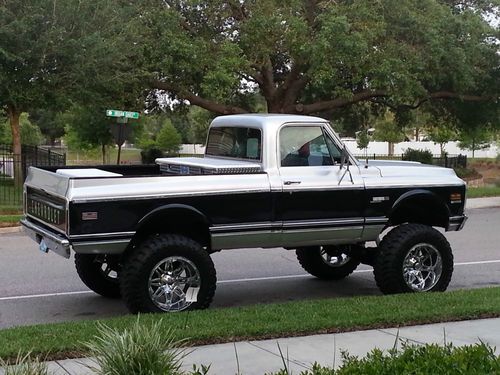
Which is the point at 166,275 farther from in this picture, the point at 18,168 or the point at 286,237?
the point at 18,168

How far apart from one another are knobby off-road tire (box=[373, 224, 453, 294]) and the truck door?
43 cm

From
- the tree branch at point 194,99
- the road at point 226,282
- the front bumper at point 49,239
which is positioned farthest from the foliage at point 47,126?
the front bumper at point 49,239

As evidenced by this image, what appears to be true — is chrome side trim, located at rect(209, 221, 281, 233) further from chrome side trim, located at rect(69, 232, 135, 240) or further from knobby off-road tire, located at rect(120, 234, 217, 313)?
chrome side trim, located at rect(69, 232, 135, 240)

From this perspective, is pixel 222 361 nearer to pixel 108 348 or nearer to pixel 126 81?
pixel 108 348

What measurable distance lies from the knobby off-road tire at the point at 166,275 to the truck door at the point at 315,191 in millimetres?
1077

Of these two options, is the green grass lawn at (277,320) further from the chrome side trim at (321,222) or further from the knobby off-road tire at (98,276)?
the knobby off-road tire at (98,276)

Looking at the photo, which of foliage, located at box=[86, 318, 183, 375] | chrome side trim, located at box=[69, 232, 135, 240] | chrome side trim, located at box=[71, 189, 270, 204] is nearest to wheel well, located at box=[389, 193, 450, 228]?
chrome side trim, located at box=[71, 189, 270, 204]

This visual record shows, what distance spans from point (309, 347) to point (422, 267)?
9.48 feet

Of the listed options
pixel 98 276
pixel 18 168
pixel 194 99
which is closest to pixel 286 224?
pixel 98 276

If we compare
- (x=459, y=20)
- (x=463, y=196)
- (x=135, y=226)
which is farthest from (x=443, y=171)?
(x=459, y=20)

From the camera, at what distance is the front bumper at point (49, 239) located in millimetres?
7090

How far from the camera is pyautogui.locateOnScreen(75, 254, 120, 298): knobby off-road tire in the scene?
8.60 metres

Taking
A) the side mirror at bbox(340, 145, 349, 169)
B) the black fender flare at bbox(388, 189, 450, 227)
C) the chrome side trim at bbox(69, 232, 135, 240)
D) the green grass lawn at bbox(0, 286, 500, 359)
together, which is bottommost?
the green grass lawn at bbox(0, 286, 500, 359)

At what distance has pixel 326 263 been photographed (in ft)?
32.5
